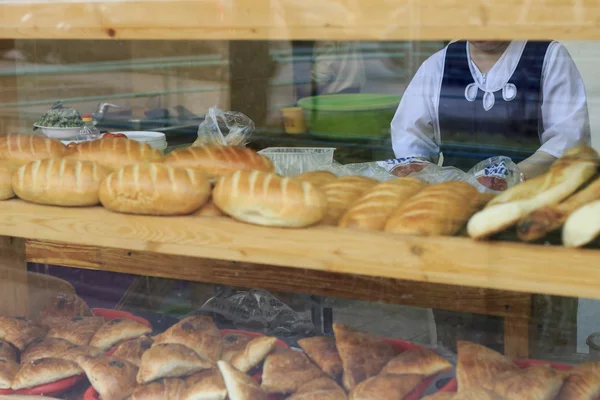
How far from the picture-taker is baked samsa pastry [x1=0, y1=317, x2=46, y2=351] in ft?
5.72

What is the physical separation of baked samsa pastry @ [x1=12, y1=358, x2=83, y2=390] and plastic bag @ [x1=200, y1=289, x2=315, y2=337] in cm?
35

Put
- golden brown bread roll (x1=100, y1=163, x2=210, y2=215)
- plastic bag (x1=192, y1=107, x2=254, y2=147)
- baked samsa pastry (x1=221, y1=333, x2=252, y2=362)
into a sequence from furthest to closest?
plastic bag (x1=192, y1=107, x2=254, y2=147), baked samsa pastry (x1=221, y1=333, x2=252, y2=362), golden brown bread roll (x1=100, y1=163, x2=210, y2=215)

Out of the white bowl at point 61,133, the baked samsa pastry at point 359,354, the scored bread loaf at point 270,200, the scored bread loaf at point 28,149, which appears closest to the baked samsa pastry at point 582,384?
the baked samsa pastry at point 359,354

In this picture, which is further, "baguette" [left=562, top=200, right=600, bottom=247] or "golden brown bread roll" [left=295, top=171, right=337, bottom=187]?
"golden brown bread roll" [left=295, top=171, right=337, bottom=187]

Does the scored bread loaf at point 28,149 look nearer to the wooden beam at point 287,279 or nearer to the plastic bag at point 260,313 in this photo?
the wooden beam at point 287,279

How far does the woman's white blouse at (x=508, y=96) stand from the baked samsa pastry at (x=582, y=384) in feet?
1.50

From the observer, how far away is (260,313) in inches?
69.4

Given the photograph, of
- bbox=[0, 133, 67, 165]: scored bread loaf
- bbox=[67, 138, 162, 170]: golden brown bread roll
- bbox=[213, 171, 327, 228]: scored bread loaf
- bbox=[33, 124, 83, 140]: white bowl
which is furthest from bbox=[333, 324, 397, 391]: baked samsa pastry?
bbox=[33, 124, 83, 140]: white bowl

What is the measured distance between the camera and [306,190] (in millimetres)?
1350

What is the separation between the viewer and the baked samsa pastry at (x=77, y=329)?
5.67 feet

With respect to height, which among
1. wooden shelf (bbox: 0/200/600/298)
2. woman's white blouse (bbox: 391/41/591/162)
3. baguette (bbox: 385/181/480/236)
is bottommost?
wooden shelf (bbox: 0/200/600/298)

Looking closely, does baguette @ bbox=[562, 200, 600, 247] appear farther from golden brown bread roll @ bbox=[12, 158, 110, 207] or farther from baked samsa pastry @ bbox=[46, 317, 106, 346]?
baked samsa pastry @ bbox=[46, 317, 106, 346]

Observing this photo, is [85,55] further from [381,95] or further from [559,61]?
[559,61]

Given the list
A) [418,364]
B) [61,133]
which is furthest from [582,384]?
[61,133]
